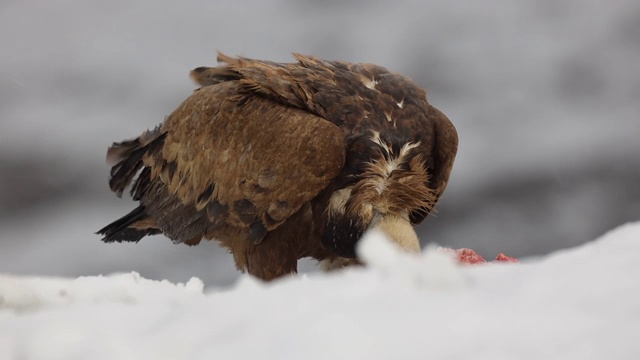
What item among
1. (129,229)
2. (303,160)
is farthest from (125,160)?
Result: (303,160)

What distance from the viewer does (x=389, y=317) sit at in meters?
1.14

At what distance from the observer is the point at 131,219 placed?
476cm

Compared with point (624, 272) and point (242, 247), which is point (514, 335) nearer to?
point (624, 272)

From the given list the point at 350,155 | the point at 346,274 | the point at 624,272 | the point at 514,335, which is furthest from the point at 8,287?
the point at 350,155

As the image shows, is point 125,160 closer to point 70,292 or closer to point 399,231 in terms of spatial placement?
point 399,231

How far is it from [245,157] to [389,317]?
278 cm

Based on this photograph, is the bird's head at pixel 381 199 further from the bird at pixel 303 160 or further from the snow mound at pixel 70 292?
the snow mound at pixel 70 292

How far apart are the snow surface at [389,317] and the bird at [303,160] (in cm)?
228

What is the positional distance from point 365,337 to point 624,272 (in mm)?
374

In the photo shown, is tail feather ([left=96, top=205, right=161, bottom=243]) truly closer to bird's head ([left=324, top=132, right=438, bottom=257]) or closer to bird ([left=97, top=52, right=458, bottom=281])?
bird ([left=97, top=52, right=458, bottom=281])

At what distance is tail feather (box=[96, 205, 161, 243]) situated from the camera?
4.75m

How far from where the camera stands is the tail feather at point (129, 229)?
4.75 metres

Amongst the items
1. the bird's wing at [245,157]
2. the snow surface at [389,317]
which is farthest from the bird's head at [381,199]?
the snow surface at [389,317]

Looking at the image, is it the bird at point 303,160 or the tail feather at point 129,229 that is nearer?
the bird at point 303,160
